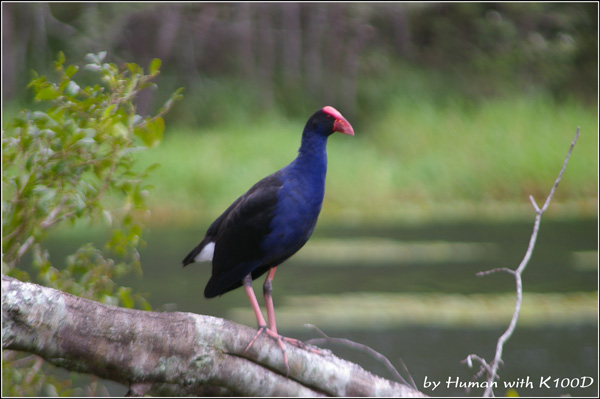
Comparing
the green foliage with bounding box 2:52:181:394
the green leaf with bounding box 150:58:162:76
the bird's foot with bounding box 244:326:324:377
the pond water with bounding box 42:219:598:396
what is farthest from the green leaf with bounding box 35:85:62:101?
the pond water with bounding box 42:219:598:396

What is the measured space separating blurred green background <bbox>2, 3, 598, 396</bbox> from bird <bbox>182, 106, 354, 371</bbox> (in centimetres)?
303

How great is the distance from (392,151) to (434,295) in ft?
19.3

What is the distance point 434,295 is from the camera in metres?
7.68

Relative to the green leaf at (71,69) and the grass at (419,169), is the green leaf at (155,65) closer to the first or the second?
the green leaf at (71,69)

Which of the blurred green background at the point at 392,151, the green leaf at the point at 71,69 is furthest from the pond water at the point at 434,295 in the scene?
the green leaf at the point at 71,69

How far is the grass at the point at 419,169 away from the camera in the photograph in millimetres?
11477

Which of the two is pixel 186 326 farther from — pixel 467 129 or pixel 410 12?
pixel 410 12

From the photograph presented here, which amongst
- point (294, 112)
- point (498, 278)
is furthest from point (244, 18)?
point (498, 278)

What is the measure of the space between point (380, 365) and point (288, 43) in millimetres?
14506

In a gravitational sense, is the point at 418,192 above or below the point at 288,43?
below

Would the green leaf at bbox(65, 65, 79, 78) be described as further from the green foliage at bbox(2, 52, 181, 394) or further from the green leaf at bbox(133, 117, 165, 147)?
the green leaf at bbox(133, 117, 165, 147)

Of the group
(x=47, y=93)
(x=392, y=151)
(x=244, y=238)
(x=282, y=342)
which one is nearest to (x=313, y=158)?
(x=244, y=238)

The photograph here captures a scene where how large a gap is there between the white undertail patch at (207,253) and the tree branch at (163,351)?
764 mm

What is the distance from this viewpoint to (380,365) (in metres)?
6.03
